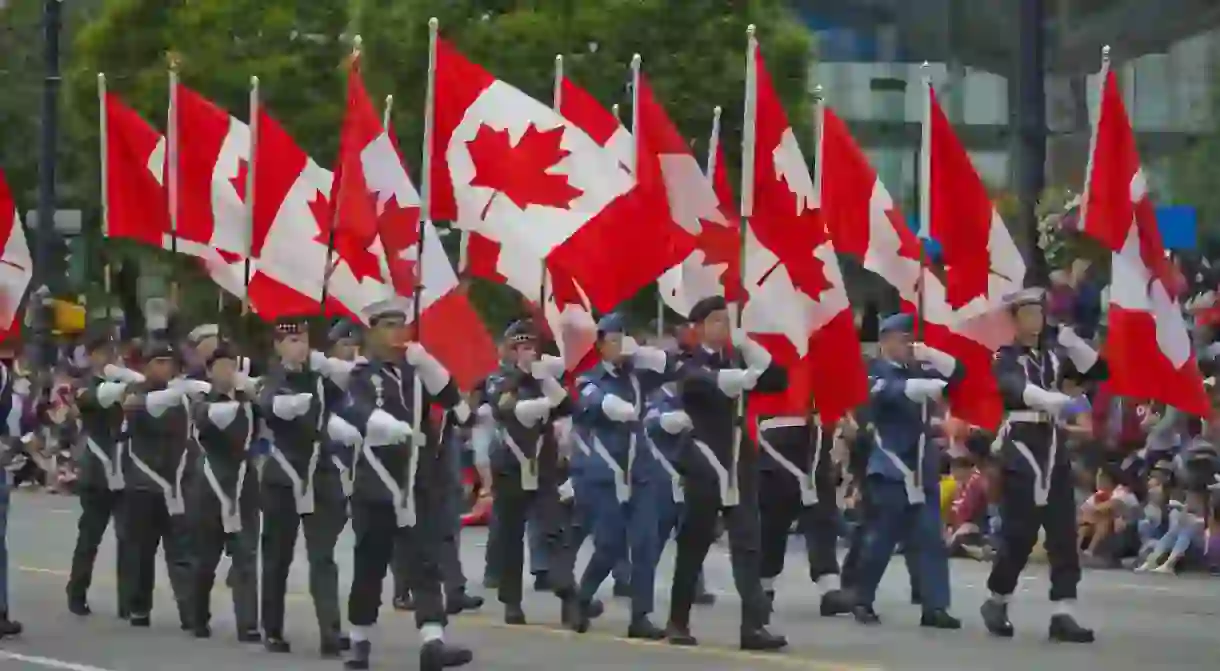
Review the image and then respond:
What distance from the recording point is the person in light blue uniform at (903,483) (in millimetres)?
15148

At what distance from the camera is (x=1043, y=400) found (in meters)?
13.6

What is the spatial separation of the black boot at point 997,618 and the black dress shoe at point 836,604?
165 centimetres

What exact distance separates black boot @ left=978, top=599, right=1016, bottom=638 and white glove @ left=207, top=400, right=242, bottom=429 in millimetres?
4279

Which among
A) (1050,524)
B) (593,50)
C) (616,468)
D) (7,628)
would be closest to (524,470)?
(616,468)

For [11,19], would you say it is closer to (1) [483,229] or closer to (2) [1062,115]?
(2) [1062,115]

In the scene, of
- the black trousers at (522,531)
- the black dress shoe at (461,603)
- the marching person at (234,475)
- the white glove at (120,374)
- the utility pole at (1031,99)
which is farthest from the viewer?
the utility pole at (1031,99)

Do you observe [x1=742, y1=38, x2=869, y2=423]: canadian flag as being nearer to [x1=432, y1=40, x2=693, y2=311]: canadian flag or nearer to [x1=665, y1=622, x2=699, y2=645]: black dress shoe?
[x1=432, y1=40, x2=693, y2=311]: canadian flag

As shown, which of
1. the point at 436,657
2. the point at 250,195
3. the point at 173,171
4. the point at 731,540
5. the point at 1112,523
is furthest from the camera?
the point at 1112,523

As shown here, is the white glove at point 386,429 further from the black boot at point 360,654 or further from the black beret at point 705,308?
the black beret at point 705,308

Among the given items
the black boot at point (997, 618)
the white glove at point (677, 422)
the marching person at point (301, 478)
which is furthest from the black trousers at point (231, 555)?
the black boot at point (997, 618)

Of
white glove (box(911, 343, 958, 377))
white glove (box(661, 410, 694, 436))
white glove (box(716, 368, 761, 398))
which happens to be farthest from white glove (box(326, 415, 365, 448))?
white glove (box(911, 343, 958, 377))

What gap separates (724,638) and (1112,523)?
6.25m

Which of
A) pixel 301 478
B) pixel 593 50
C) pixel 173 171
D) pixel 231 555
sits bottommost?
pixel 231 555

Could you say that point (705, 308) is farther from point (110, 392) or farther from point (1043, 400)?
point (110, 392)
